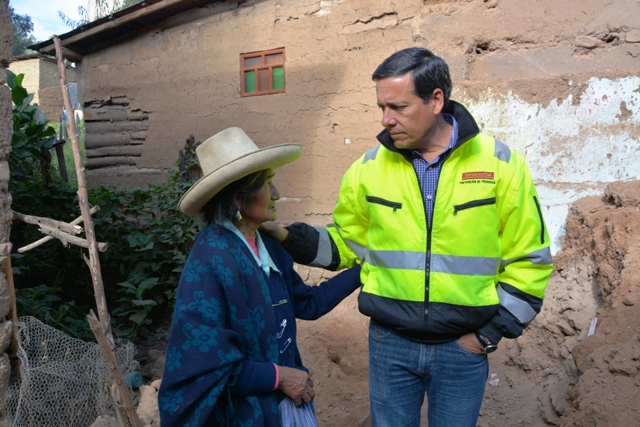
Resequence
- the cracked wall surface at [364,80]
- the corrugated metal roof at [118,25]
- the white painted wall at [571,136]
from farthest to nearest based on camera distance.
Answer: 1. the corrugated metal roof at [118,25]
2. the cracked wall surface at [364,80]
3. the white painted wall at [571,136]

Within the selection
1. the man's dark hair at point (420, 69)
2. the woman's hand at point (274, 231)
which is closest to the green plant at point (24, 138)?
the woman's hand at point (274, 231)

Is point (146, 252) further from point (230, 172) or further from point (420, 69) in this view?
point (420, 69)

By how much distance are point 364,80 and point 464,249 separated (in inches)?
155

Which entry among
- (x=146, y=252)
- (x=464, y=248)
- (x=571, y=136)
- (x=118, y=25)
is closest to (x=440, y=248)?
(x=464, y=248)

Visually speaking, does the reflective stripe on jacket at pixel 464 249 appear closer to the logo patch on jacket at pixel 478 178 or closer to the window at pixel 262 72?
the logo patch on jacket at pixel 478 178

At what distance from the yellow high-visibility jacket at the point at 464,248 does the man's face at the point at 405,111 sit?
8 cm

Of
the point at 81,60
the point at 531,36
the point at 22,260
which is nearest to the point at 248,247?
the point at 531,36

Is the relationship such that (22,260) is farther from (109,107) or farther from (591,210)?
(591,210)

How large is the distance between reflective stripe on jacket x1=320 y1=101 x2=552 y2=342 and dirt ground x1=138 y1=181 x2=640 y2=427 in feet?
4.18

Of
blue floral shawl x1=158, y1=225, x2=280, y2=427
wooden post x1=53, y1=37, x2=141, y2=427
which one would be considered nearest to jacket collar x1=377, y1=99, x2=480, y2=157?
blue floral shawl x1=158, y1=225, x2=280, y2=427

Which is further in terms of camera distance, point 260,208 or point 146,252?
point 146,252

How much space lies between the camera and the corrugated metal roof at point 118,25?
6.86 meters

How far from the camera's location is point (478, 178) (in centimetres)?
206

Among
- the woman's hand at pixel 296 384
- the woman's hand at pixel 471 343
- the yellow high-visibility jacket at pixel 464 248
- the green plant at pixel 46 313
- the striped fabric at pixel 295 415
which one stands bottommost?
the green plant at pixel 46 313
